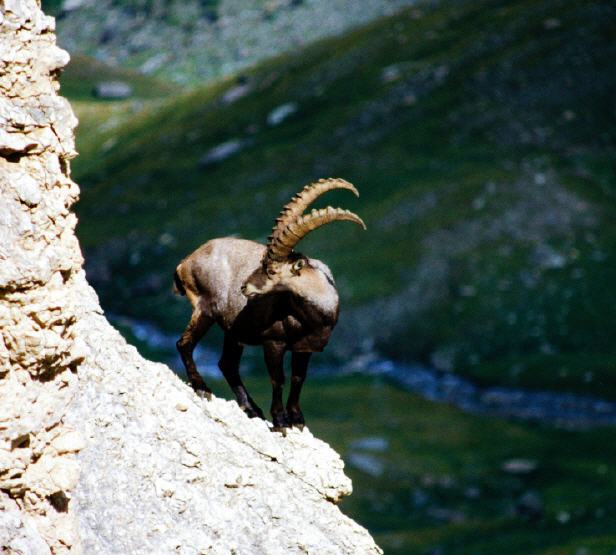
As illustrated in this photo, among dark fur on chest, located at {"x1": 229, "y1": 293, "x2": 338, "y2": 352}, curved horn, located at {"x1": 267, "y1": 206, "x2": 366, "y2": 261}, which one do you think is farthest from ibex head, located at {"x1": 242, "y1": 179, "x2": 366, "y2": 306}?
dark fur on chest, located at {"x1": 229, "y1": 293, "x2": 338, "y2": 352}

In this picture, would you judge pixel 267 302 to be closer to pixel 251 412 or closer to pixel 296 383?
pixel 296 383

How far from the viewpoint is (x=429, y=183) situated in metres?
108

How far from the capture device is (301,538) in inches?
714

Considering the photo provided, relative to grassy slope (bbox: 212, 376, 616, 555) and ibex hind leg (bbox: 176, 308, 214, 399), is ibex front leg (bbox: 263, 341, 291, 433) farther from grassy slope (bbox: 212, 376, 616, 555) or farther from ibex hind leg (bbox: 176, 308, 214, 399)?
grassy slope (bbox: 212, 376, 616, 555)

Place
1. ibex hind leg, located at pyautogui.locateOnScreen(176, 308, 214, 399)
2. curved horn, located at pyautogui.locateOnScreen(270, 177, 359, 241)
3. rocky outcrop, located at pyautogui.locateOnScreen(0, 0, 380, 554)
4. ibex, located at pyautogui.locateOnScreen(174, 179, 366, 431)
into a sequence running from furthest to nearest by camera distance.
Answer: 1. ibex hind leg, located at pyautogui.locateOnScreen(176, 308, 214, 399)
2. ibex, located at pyautogui.locateOnScreen(174, 179, 366, 431)
3. curved horn, located at pyautogui.locateOnScreen(270, 177, 359, 241)
4. rocky outcrop, located at pyautogui.locateOnScreen(0, 0, 380, 554)

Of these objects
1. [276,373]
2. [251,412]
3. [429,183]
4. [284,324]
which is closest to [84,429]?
[251,412]

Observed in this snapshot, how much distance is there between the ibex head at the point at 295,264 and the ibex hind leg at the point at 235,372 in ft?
3.88

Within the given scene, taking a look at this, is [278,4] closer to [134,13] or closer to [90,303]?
[134,13]

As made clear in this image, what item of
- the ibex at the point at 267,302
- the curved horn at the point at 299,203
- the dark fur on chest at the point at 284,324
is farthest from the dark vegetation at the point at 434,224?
the curved horn at the point at 299,203

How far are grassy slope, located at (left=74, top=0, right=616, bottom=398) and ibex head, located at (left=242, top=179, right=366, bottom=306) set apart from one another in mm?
64367

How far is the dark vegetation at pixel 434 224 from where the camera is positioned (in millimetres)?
73188

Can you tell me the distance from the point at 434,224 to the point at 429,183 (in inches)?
315

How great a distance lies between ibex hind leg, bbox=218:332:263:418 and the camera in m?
21.4

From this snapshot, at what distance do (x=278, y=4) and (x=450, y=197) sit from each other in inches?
3710
